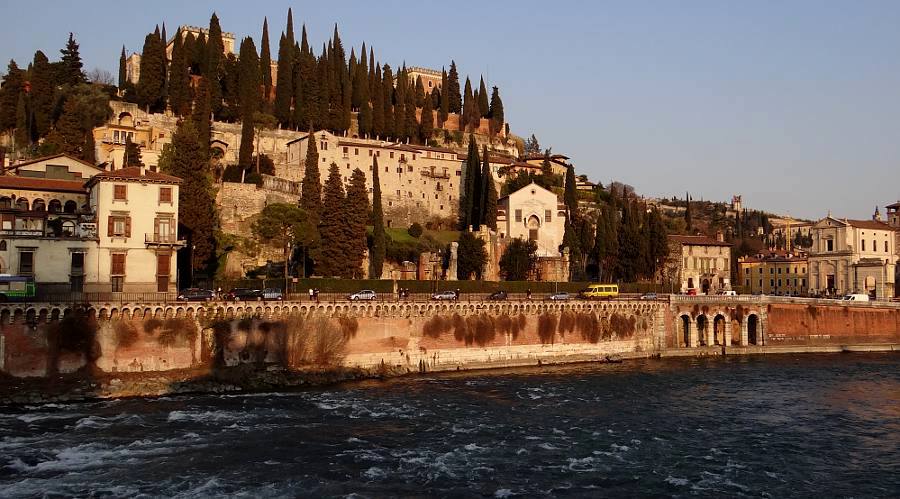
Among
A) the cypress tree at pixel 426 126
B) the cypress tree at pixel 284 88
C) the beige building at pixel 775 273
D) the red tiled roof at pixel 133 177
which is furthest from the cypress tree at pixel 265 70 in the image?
the beige building at pixel 775 273

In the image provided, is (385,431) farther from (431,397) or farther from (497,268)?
(497,268)

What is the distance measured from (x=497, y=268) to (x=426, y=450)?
46641mm

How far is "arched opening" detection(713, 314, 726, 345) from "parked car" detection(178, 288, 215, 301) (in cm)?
4523

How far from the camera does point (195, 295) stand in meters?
46.2

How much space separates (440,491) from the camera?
2545cm

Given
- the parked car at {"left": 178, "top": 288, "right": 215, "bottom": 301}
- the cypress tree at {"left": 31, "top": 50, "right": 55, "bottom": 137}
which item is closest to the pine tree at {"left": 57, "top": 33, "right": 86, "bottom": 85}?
the cypress tree at {"left": 31, "top": 50, "right": 55, "bottom": 137}

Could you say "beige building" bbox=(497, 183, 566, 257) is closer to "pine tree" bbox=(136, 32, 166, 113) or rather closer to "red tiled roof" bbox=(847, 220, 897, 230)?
"pine tree" bbox=(136, 32, 166, 113)

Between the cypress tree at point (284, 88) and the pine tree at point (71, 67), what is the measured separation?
21424 millimetres

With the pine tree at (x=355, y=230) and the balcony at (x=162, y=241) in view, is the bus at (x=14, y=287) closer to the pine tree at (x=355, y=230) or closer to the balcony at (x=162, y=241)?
the balcony at (x=162, y=241)

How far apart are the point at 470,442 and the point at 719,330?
4409 centimetres

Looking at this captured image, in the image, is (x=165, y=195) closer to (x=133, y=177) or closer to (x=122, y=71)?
(x=133, y=177)

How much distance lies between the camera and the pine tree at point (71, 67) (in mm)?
81438

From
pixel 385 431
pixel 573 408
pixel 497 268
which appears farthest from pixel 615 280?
pixel 385 431

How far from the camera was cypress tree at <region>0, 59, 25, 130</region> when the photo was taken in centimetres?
7638
